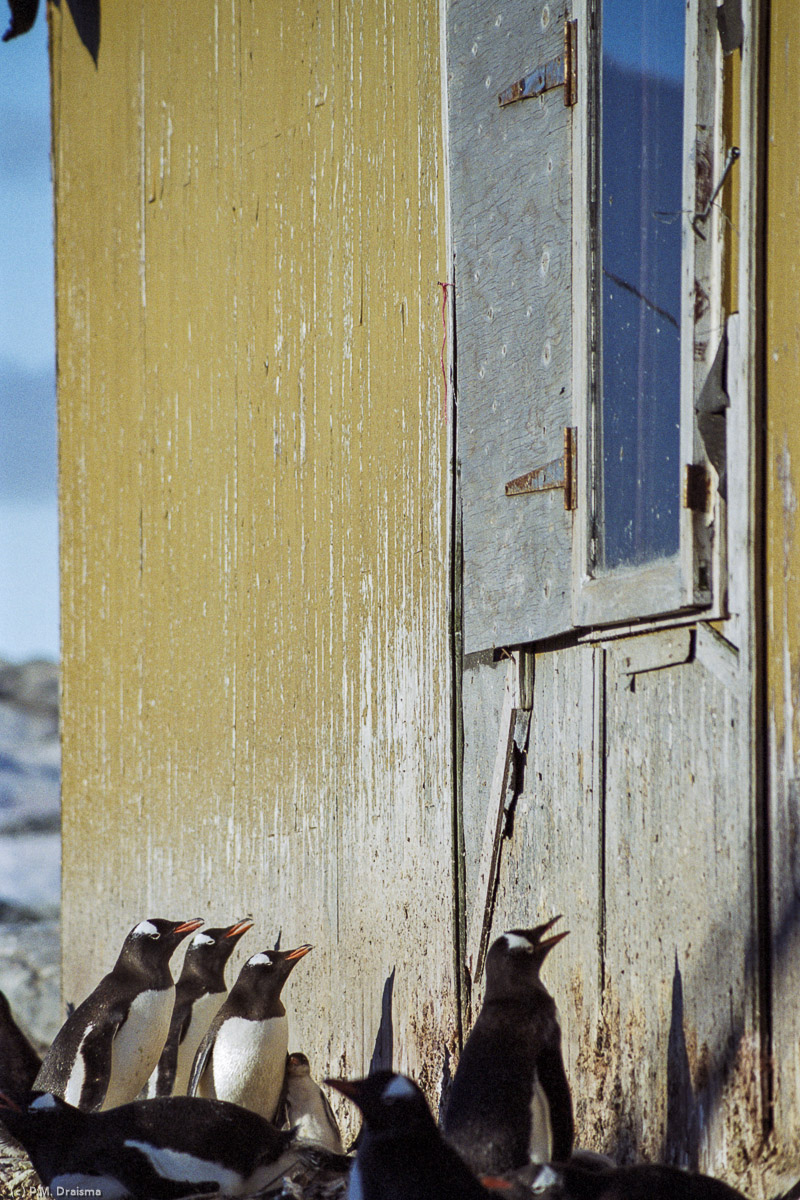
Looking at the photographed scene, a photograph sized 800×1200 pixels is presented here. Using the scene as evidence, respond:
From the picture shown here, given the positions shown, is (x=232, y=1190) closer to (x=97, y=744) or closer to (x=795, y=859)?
(x=795, y=859)

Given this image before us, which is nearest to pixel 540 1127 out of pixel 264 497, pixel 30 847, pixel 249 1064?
pixel 249 1064

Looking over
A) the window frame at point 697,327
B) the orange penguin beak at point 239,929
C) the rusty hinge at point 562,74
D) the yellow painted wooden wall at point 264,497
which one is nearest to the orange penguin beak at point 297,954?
the yellow painted wooden wall at point 264,497

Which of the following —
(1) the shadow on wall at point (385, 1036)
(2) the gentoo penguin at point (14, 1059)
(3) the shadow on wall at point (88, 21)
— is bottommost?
(2) the gentoo penguin at point (14, 1059)

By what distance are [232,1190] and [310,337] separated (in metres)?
3.04

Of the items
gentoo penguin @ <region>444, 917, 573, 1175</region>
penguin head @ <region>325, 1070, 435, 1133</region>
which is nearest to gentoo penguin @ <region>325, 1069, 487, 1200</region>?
penguin head @ <region>325, 1070, 435, 1133</region>

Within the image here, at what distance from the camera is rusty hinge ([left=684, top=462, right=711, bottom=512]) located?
3303mm

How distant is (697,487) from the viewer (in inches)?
131

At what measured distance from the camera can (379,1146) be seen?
10.9ft

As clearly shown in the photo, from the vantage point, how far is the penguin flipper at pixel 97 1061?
4980 mm

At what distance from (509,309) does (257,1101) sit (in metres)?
2.81

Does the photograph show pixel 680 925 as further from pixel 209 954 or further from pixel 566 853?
pixel 209 954

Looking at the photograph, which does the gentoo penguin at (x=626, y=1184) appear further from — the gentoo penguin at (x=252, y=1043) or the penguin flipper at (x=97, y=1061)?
the penguin flipper at (x=97, y=1061)

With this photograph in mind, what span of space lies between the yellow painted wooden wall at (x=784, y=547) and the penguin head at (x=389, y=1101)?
2.69 ft

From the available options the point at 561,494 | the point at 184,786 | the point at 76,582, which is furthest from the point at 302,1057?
the point at 76,582
